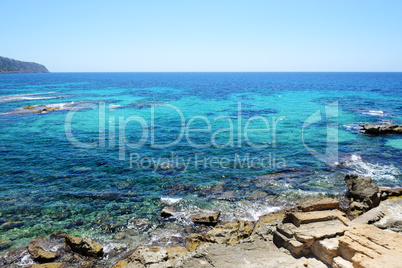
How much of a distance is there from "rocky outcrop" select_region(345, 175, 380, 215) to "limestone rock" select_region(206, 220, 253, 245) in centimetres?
751

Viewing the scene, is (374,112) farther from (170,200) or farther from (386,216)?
(170,200)

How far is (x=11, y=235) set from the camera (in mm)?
14414

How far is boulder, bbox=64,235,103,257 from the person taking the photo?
12773mm

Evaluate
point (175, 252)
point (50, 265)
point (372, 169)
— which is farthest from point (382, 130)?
point (50, 265)

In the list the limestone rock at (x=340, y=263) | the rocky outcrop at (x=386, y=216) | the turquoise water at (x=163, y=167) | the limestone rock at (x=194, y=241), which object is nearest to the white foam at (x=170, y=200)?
the turquoise water at (x=163, y=167)

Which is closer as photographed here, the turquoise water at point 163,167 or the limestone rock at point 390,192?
the turquoise water at point 163,167

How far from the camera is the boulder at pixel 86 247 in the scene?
12.8 meters

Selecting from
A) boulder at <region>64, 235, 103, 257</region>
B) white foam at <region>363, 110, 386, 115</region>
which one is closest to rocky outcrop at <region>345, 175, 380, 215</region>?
boulder at <region>64, 235, 103, 257</region>

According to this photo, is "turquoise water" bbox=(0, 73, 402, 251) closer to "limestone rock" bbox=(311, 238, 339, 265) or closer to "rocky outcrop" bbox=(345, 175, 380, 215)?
"rocky outcrop" bbox=(345, 175, 380, 215)

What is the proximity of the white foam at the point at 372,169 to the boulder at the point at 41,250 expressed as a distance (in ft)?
75.2

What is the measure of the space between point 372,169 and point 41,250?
83.9ft

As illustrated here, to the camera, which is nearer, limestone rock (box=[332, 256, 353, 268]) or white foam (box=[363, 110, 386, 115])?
limestone rock (box=[332, 256, 353, 268])

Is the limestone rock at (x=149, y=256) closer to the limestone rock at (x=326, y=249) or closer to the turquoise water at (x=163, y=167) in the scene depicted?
the turquoise water at (x=163, y=167)

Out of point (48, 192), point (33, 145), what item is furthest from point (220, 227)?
point (33, 145)
